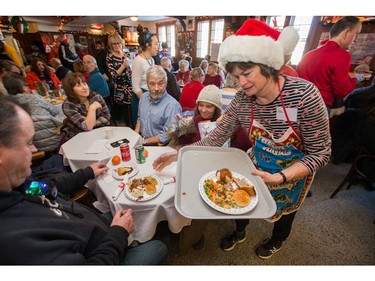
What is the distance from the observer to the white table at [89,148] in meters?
1.67

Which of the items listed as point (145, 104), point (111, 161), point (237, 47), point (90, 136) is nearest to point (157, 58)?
point (145, 104)

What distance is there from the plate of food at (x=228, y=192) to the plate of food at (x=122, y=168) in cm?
63

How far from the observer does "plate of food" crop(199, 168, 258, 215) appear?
37.5 inches

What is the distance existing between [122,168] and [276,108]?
120cm

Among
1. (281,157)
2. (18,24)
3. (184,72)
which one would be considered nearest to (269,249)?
(281,157)

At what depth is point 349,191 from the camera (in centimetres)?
240

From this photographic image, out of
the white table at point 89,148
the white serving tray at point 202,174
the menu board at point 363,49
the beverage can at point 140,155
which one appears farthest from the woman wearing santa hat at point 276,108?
the menu board at point 363,49

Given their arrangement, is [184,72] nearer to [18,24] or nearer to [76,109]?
[76,109]

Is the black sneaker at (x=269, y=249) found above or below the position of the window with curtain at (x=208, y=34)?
below

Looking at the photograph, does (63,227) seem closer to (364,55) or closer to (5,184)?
(5,184)

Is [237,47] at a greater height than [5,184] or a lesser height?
greater

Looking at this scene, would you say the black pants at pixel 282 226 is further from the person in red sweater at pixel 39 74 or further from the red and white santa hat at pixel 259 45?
the person in red sweater at pixel 39 74

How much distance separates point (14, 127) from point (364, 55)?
5001mm

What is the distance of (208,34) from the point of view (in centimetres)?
730
